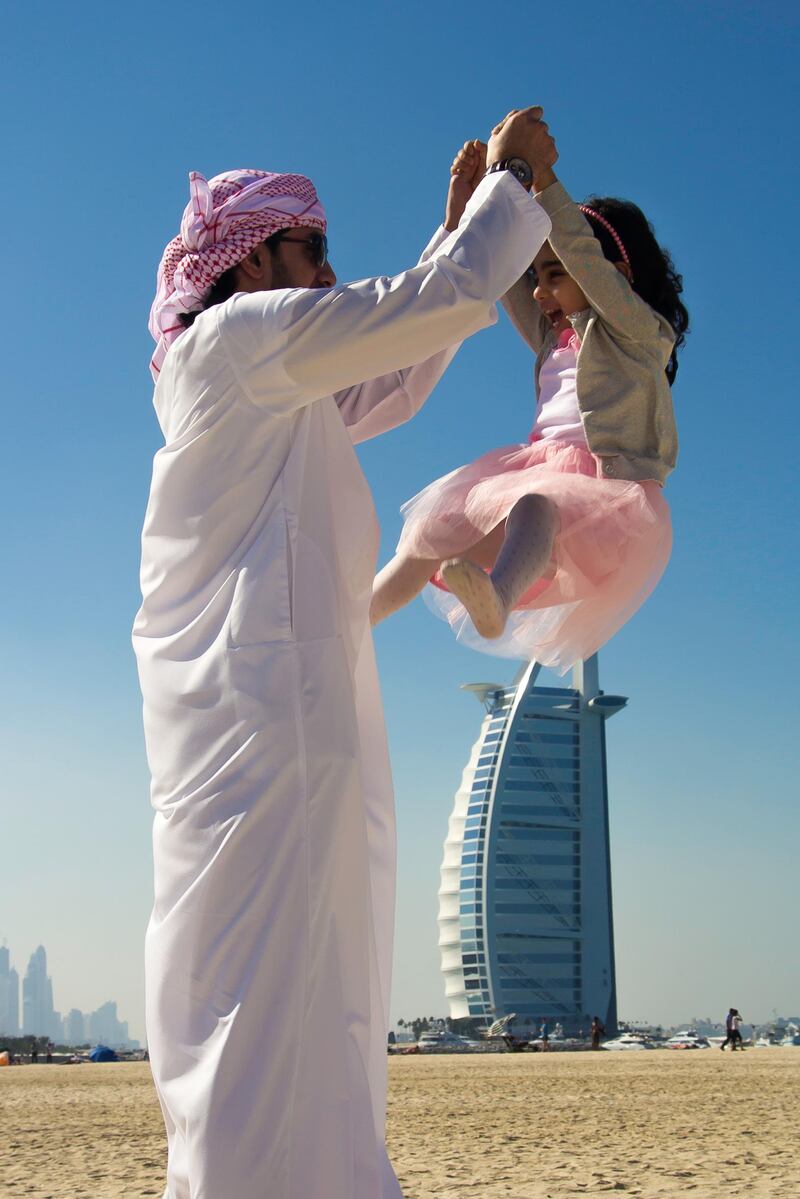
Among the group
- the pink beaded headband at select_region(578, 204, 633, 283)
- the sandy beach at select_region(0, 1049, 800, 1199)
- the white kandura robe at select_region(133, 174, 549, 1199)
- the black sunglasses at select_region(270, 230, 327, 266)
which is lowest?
the sandy beach at select_region(0, 1049, 800, 1199)

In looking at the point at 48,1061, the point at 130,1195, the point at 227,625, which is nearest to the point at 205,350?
the point at 227,625

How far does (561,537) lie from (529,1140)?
7.43m

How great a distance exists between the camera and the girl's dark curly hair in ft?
12.2

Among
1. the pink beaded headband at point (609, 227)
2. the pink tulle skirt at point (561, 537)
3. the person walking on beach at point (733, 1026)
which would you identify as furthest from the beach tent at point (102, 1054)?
the pink beaded headband at point (609, 227)

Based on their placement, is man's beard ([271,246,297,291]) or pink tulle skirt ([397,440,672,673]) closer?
man's beard ([271,246,297,291])

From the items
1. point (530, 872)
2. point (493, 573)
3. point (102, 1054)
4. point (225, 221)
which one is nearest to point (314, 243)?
point (225, 221)

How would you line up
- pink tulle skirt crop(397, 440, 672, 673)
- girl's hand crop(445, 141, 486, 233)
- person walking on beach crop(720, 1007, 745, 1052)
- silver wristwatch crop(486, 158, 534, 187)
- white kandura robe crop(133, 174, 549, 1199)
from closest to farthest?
white kandura robe crop(133, 174, 549, 1199) < silver wristwatch crop(486, 158, 534, 187) < girl's hand crop(445, 141, 486, 233) < pink tulle skirt crop(397, 440, 672, 673) < person walking on beach crop(720, 1007, 745, 1052)

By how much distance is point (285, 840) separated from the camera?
2283 mm

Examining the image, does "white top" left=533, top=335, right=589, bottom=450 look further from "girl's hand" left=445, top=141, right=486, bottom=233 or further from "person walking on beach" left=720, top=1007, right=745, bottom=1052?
"person walking on beach" left=720, top=1007, right=745, bottom=1052

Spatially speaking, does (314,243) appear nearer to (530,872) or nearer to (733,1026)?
(733,1026)

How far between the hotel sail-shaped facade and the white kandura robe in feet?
286

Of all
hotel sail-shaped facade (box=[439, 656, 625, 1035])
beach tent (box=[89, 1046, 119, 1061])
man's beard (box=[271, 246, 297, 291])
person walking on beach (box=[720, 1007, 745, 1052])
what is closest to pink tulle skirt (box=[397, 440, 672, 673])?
man's beard (box=[271, 246, 297, 291])

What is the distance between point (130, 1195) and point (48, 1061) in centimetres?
4025

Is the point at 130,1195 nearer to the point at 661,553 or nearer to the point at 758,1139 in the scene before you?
the point at 758,1139
